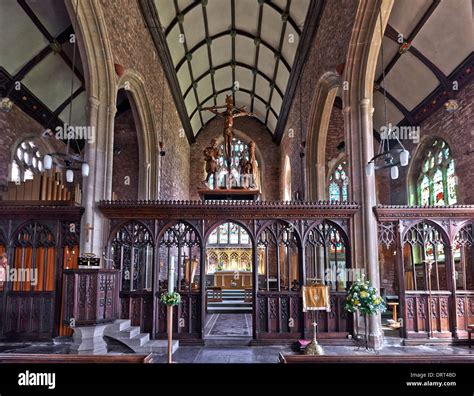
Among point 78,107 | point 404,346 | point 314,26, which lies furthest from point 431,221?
point 78,107

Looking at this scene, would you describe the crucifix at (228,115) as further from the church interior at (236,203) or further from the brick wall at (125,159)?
the brick wall at (125,159)

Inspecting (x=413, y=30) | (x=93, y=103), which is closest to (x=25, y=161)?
(x=93, y=103)

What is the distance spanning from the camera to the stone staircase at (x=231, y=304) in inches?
439

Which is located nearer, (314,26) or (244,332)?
(244,332)

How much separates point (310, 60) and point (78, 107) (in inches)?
294

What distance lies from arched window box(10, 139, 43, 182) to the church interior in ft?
0.19

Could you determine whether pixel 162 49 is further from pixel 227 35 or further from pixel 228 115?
pixel 227 35

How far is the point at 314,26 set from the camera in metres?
10.7

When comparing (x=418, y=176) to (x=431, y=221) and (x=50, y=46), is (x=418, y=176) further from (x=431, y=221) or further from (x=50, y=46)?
(x=50, y=46)

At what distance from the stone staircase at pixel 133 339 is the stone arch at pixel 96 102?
56.5 inches

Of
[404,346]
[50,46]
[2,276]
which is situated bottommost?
[404,346]

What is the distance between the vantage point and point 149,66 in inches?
436

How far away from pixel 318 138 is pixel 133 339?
297 inches

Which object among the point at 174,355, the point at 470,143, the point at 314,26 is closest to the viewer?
the point at 174,355
